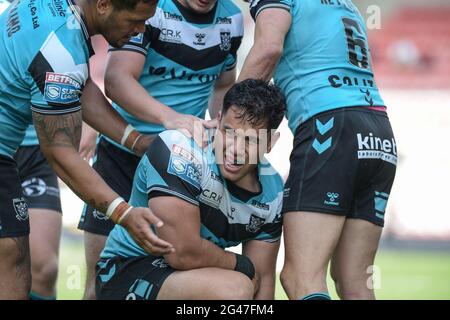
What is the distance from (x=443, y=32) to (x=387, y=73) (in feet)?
6.09

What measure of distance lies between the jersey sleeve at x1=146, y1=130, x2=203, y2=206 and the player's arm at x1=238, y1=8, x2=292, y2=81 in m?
0.61

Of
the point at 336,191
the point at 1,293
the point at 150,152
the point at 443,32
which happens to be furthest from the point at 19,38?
the point at 443,32

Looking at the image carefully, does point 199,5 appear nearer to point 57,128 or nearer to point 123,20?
point 123,20

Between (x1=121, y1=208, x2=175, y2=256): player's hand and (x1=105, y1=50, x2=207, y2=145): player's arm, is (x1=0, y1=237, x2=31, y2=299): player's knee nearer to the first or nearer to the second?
(x1=121, y1=208, x2=175, y2=256): player's hand

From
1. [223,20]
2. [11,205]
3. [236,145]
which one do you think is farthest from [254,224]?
[223,20]

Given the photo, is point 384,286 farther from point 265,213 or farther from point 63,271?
point 265,213

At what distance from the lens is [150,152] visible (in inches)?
175

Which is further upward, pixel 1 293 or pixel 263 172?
pixel 263 172

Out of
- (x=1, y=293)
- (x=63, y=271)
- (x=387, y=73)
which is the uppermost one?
(x=1, y=293)

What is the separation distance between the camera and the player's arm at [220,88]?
5.83 meters

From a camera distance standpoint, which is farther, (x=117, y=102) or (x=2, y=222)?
(x=117, y=102)

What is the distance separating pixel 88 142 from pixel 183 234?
2.12 m

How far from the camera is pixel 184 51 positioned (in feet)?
17.8
